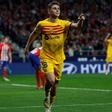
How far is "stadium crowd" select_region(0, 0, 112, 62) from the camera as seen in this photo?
40594 mm

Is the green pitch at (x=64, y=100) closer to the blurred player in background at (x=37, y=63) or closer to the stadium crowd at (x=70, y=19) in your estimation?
the blurred player in background at (x=37, y=63)

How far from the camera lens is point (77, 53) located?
39344 millimetres

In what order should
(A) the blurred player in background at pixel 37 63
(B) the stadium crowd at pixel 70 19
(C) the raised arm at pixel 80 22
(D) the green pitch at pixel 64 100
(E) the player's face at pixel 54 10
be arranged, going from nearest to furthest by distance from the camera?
(C) the raised arm at pixel 80 22 < (E) the player's face at pixel 54 10 < (D) the green pitch at pixel 64 100 < (A) the blurred player in background at pixel 37 63 < (B) the stadium crowd at pixel 70 19

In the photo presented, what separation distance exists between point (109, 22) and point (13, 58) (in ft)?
37.4

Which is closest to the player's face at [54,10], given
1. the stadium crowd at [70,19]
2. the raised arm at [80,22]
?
the raised arm at [80,22]

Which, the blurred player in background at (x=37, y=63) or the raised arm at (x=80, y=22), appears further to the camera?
the blurred player in background at (x=37, y=63)

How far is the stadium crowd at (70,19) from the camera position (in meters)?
40.6

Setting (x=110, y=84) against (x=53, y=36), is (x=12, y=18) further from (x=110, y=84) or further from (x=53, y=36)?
(x=53, y=36)

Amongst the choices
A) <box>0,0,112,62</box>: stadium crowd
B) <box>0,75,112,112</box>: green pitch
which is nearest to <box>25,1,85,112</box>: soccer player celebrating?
<box>0,75,112,112</box>: green pitch

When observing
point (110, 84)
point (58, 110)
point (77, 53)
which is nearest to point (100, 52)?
point (77, 53)

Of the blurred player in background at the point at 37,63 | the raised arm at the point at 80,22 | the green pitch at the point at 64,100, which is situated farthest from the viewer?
the blurred player in background at the point at 37,63

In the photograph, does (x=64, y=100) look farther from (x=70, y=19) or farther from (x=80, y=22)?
(x=70, y=19)

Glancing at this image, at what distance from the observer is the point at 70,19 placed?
45.8 m

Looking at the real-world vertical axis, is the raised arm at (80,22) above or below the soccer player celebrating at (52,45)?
above
